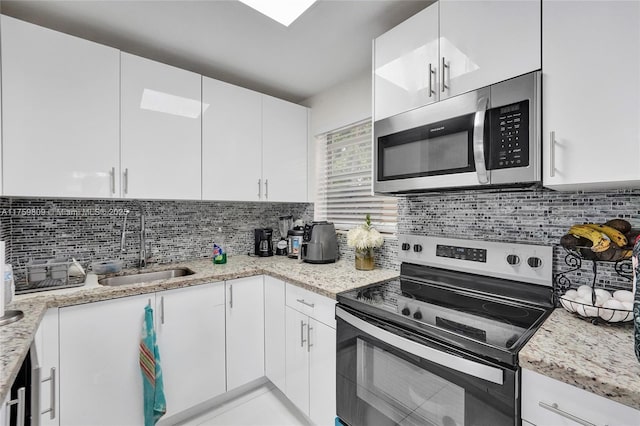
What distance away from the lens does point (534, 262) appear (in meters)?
1.31

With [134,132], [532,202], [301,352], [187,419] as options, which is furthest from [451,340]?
[134,132]

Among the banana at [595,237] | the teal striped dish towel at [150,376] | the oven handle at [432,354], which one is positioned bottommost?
the teal striped dish towel at [150,376]

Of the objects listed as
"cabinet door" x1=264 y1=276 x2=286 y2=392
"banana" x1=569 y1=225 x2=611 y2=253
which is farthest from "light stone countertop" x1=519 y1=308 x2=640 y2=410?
"cabinet door" x1=264 y1=276 x2=286 y2=392

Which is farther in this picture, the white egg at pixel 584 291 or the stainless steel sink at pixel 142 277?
the stainless steel sink at pixel 142 277

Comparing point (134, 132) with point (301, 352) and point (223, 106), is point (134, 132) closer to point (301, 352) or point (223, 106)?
point (223, 106)

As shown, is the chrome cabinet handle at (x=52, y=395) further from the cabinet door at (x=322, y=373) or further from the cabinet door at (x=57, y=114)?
the cabinet door at (x=322, y=373)

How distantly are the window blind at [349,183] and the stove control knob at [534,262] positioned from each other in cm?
84

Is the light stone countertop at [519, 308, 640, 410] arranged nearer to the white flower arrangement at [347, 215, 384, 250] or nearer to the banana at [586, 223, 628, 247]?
the banana at [586, 223, 628, 247]

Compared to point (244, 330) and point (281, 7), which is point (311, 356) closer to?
point (244, 330)

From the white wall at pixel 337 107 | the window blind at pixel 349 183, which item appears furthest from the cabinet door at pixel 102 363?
the white wall at pixel 337 107

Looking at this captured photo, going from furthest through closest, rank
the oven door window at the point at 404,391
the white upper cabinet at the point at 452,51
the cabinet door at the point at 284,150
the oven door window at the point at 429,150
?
the cabinet door at the point at 284,150 → the oven door window at the point at 429,150 → the white upper cabinet at the point at 452,51 → the oven door window at the point at 404,391

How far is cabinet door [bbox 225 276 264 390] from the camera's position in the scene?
77.1 inches

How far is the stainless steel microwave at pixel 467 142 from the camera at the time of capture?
3.60 feet

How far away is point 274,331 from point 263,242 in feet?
Answer: 2.77
